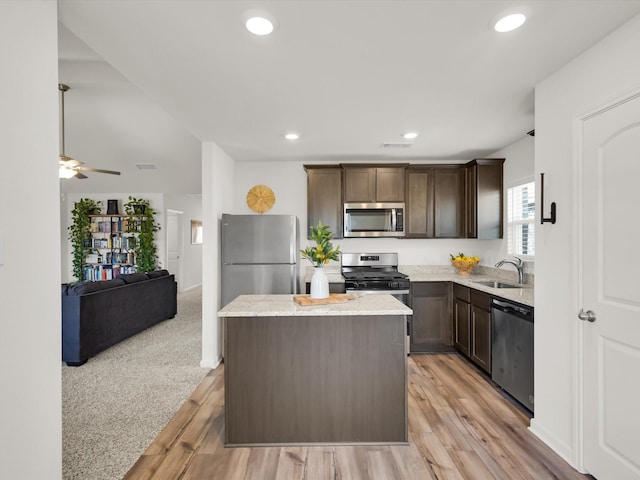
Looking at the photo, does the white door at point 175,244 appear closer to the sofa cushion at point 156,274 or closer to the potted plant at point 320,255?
the sofa cushion at point 156,274

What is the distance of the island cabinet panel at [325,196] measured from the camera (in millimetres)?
4340

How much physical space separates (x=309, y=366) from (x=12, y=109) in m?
1.93

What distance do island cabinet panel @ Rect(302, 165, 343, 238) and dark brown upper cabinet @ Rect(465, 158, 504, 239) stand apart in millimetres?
1607

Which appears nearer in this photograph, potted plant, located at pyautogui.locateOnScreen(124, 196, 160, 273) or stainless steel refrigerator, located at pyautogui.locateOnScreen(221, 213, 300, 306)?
stainless steel refrigerator, located at pyautogui.locateOnScreen(221, 213, 300, 306)

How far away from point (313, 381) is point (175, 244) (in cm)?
754

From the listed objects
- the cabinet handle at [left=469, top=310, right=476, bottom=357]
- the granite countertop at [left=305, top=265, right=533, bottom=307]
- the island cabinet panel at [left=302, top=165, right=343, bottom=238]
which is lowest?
the cabinet handle at [left=469, top=310, right=476, bottom=357]

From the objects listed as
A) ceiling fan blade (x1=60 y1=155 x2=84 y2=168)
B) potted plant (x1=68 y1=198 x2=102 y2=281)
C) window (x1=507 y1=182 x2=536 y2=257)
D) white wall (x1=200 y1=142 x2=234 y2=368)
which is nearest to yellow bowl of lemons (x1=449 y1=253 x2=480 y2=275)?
window (x1=507 y1=182 x2=536 y2=257)

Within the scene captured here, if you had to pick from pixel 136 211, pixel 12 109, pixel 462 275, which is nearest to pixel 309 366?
pixel 12 109

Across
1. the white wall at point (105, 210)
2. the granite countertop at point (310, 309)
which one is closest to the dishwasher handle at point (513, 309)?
the granite countertop at point (310, 309)

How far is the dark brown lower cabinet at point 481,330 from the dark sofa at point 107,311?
4.00m

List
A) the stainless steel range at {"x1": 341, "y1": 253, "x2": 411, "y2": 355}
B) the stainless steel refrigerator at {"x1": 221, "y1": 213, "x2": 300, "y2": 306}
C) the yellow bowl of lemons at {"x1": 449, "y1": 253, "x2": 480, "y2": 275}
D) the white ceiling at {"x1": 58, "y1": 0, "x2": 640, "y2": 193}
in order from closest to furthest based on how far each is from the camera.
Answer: the white ceiling at {"x1": 58, "y1": 0, "x2": 640, "y2": 193}
the stainless steel refrigerator at {"x1": 221, "y1": 213, "x2": 300, "y2": 306}
the stainless steel range at {"x1": 341, "y1": 253, "x2": 411, "y2": 355}
the yellow bowl of lemons at {"x1": 449, "y1": 253, "x2": 480, "y2": 275}

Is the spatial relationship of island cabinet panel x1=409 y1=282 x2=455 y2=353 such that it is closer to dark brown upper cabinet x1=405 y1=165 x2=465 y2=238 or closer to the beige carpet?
dark brown upper cabinet x1=405 y1=165 x2=465 y2=238

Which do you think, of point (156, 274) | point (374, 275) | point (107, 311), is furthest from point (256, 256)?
point (156, 274)

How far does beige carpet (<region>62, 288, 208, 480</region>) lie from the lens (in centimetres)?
210
